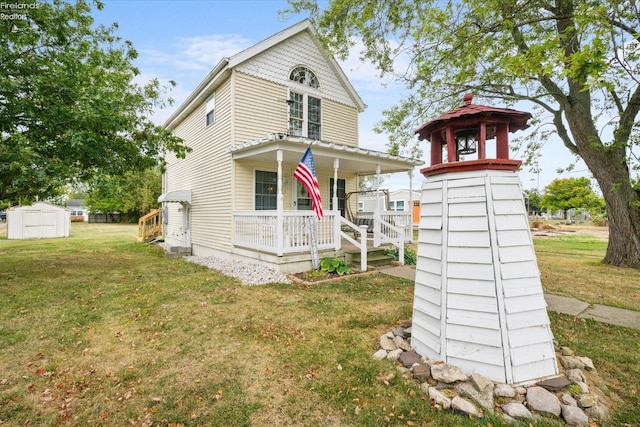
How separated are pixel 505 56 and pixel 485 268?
559cm

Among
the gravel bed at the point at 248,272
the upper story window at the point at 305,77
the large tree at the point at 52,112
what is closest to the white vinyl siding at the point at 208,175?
the gravel bed at the point at 248,272

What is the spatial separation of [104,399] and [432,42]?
8648 millimetres

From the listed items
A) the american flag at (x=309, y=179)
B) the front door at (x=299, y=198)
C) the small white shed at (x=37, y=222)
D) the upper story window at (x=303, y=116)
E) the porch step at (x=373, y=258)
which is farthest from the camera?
the small white shed at (x=37, y=222)

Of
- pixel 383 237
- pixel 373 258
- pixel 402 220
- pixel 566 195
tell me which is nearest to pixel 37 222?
pixel 373 258

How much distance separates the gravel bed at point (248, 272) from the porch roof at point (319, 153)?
9.84 feet

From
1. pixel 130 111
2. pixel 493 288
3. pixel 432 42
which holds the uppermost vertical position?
pixel 432 42

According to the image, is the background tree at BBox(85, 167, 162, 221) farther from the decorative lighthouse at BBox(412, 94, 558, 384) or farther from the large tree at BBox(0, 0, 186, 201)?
the decorative lighthouse at BBox(412, 94, 558, 384)

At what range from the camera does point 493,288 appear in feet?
8.48

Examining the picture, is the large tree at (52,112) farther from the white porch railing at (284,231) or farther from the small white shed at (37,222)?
the small white shed at (37,222)

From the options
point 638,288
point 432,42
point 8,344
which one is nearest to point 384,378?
point 8,344

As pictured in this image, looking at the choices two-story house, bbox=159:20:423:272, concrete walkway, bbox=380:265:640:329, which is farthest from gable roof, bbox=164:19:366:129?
concrete walkway, bbox=380:265:640:329

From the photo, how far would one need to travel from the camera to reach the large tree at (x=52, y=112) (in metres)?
6.23

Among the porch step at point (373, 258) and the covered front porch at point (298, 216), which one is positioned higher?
the covered front porch at point (298, 216)

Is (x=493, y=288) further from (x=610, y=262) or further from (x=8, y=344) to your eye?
(x=610, y=262)
